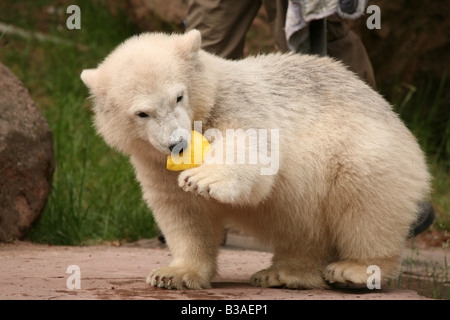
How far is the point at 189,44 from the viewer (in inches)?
142

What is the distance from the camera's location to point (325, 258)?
4.04 metres

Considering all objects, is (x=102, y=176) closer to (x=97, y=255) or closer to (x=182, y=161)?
(x=97, y=255)

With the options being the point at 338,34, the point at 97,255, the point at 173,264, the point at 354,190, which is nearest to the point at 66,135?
the point at 97,255

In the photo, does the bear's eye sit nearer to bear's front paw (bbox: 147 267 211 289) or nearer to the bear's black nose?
the bear's black nose

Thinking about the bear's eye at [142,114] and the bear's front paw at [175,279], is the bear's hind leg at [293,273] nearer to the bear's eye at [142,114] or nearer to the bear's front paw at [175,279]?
the bear's front paw at [175,279]

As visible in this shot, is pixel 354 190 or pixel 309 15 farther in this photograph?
pixel 309 15

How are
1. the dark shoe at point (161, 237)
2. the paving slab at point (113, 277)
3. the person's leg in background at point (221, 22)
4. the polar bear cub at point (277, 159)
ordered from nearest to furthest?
1. the paving slab at point (113, 277)
2. the polar bear cub at point (277, 159)
3. the person's leg in background at point (221, 22)
4. the dark shoe at point (161, 237)

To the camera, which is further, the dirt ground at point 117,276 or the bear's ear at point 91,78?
the bear's ear at point 91,78

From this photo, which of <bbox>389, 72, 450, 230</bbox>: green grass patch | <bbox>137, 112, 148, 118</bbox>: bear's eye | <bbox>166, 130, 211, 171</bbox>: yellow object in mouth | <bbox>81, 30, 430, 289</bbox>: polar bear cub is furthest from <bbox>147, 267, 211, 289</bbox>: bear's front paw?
<bbox>389, 72, 450, 230</bbox>: green grass patch

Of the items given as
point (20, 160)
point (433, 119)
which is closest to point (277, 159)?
point (20, 160)

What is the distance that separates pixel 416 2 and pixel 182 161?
510cm

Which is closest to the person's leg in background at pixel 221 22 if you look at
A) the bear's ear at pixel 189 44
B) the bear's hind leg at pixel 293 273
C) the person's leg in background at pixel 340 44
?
the person's leg in background at pixel 340 44

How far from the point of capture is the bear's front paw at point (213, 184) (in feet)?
10.4

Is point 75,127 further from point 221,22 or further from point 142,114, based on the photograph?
point 142,114
